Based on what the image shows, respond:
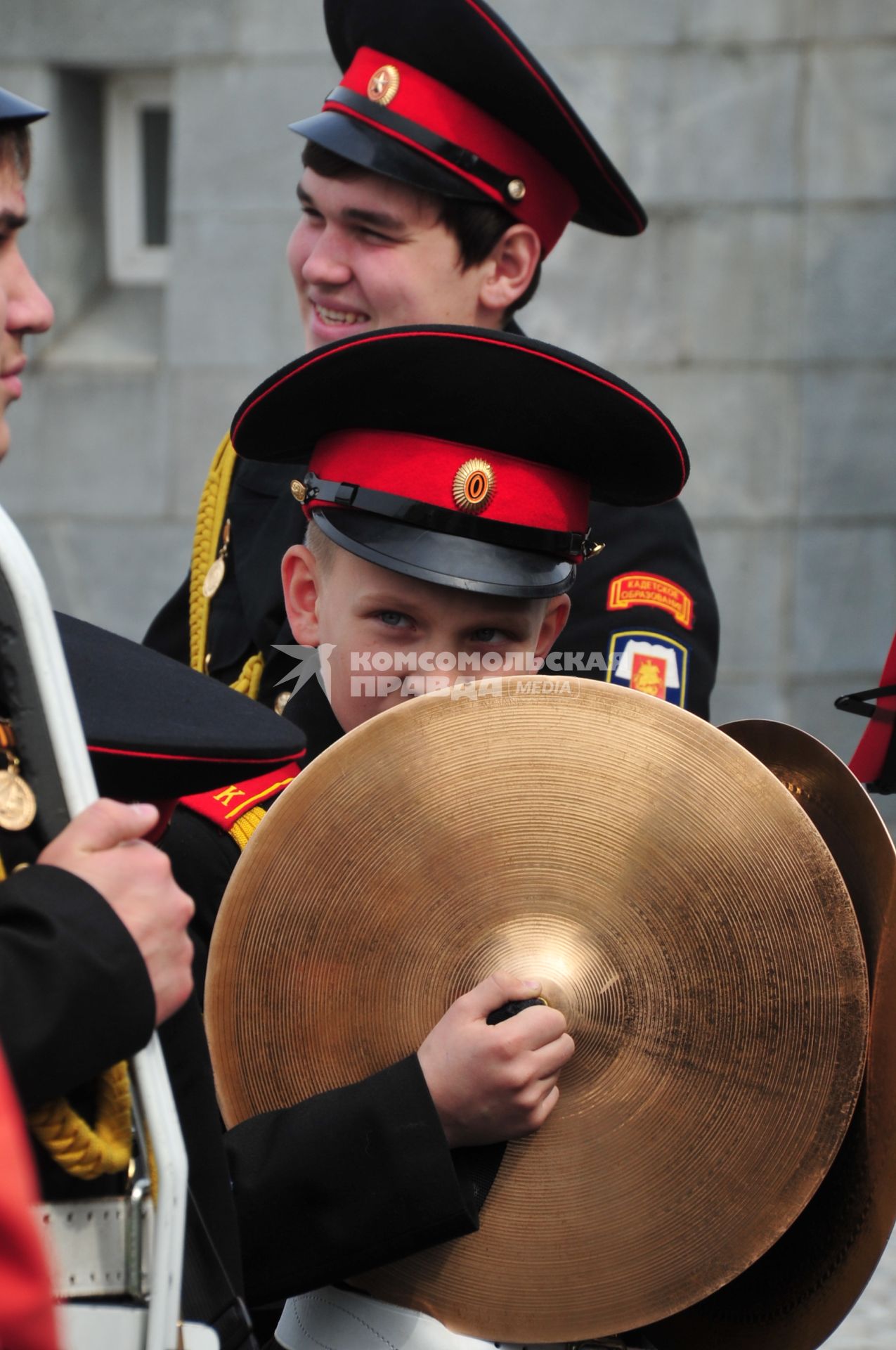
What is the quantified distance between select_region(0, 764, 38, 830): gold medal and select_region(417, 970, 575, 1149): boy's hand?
2.14ft

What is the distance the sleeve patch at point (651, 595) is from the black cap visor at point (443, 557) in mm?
547

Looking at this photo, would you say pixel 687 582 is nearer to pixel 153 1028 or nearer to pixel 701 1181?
pixel 701 1181

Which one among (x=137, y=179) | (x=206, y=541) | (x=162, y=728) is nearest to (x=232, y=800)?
(x=162, y=728)

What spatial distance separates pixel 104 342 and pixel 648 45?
7.88 ft

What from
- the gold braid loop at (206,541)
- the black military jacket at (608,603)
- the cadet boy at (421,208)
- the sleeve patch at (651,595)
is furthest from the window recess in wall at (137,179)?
the sleeve patch at (651,595)

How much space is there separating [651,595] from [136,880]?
1.73 m

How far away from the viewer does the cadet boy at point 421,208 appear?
10.5ft

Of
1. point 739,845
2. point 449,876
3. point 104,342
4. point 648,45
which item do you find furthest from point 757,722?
point 104,342

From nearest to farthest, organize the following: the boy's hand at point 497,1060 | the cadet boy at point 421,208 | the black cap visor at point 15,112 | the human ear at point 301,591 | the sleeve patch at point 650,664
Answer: the black cap visor at point 15,112, the boy's hand at point 497,1060, the human ear at point 301,591, the sleeve patch at point 650,664, the cadet boy at point 421,208

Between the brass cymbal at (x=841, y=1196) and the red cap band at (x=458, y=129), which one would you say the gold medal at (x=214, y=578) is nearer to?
the red cap band at (x=458, y=129)

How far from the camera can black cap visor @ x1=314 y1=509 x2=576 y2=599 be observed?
7.50ft

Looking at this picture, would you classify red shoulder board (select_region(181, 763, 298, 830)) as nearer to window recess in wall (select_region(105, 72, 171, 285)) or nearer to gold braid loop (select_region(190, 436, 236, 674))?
gold braid loop (select_region(190, 436, 236, 674))

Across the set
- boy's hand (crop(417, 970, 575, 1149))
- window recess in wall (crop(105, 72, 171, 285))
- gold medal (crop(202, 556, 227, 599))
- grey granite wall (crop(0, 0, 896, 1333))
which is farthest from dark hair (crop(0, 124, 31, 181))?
window recess in wall (crop(105, 72, 171, 285))

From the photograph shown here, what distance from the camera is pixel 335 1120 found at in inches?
75.4
